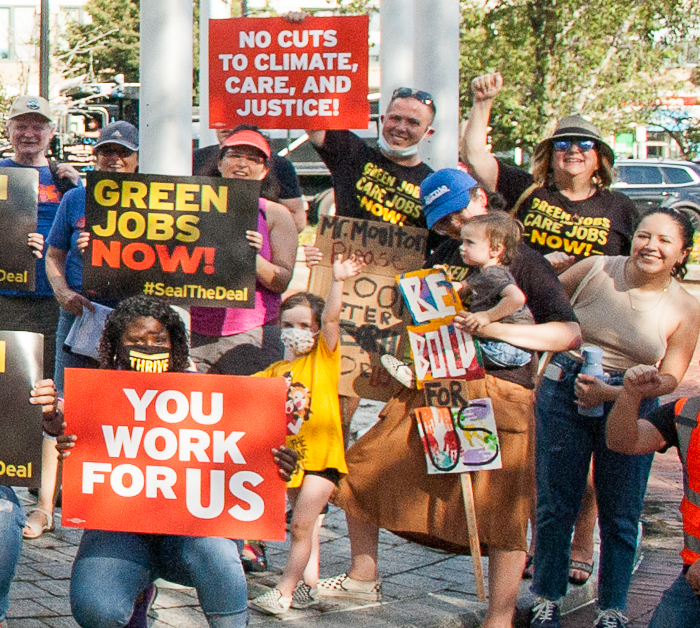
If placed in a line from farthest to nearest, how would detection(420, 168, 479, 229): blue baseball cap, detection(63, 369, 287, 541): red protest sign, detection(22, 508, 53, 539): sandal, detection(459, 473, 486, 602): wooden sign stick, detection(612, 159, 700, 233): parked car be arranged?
detection(612, 159, 700, 233): parked car → detection(22, 508, 53, 539): sandal → detection(420, 168, 479, 229): blue baseball cap → detection(459, 473, 486, 602): wooden sign stick → detection(63, 369, 287, 541): red protest sign

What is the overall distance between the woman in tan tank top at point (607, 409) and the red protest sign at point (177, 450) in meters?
1.42

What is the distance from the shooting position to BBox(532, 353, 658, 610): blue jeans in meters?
4.77

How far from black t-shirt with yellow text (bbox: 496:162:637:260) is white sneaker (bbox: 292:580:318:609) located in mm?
1788

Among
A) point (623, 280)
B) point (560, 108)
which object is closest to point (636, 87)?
point (560, 108)

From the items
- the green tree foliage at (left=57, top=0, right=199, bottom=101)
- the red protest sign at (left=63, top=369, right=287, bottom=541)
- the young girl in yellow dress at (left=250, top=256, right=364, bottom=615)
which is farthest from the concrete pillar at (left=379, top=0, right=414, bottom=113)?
the green tree foliage at (left=57, top=0, right=199, bottom=101)

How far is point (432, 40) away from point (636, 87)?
21.3m

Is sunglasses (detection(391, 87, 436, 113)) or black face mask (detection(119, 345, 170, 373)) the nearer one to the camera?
black face mask (detection(119, 345, 170, 373))

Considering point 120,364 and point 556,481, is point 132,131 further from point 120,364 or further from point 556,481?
point 556,481

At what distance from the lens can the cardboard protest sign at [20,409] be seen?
12.9ft

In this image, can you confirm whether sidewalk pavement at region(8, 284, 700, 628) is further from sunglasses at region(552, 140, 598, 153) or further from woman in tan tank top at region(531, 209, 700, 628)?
sunglasses at region(552, 140, 598, 153)

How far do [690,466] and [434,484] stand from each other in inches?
57.1

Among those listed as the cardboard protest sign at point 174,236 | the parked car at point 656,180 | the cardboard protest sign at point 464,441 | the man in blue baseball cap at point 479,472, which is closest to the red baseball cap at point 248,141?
the cardboard protest sign at point 174,236

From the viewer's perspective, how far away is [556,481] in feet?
15.9

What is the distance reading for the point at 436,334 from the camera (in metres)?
4.71
